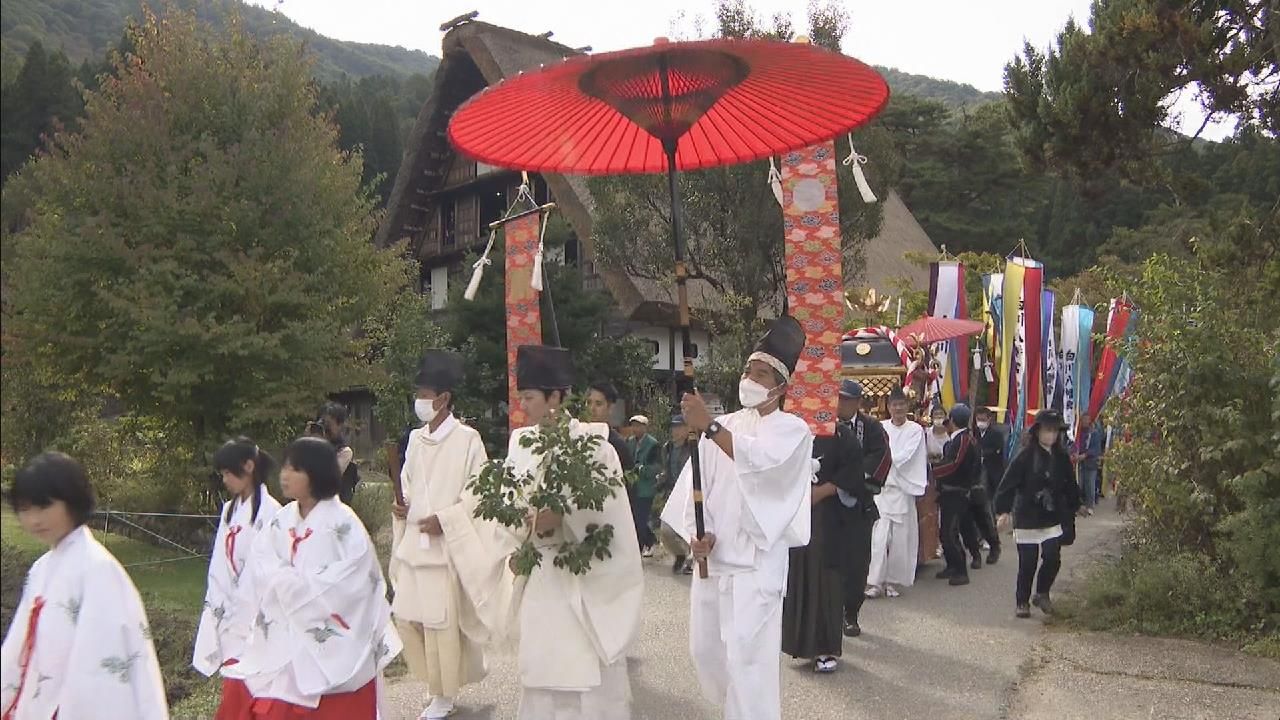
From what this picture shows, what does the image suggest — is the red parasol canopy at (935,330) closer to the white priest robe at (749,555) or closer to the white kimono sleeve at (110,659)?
the white priest robe at (749,555)

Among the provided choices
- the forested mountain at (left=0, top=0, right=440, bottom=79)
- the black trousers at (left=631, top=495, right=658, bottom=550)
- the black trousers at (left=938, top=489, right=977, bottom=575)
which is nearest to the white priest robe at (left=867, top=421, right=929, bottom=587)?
the black trousers at (left=938, top=489, right=977, bottom=575)

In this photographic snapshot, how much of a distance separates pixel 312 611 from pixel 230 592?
22.4 inches

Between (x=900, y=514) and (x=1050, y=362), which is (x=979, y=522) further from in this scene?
(x=1050, y=362)

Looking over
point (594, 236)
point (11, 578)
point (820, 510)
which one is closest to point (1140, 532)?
point (820, 510)

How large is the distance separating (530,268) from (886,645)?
379 centimetres

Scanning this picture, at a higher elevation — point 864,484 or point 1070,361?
point 1070,361

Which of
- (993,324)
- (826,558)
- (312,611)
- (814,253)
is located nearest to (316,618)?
(312,611)

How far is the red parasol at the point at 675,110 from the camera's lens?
450 cm

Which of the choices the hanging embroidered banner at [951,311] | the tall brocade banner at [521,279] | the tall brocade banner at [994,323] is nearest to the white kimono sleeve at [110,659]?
the tall brocade banner at [521,279]

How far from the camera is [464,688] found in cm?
657

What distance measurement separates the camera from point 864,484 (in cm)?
735

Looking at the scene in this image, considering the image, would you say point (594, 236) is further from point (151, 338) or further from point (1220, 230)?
point (1220, 230)

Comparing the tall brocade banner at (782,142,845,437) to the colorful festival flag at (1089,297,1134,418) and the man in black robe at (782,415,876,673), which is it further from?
the colorful festival flag at (1089,297,1134,418)

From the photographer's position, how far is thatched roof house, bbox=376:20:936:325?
1992 cm
